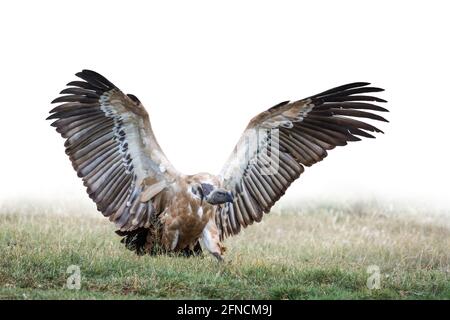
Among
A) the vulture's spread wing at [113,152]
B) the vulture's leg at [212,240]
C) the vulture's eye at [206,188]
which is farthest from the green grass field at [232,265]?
the vulture's eye at [206,188]

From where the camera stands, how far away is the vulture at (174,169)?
12.0 metres

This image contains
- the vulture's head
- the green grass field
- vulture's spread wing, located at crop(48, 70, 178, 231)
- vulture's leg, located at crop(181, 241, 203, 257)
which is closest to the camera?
the green grass field

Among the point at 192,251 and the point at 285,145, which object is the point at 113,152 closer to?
the point at 192,251

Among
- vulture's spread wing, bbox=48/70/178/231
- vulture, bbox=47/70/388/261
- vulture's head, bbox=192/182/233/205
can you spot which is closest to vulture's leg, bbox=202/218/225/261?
vulture, bbox=47/70/388/261

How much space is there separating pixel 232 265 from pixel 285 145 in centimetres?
202

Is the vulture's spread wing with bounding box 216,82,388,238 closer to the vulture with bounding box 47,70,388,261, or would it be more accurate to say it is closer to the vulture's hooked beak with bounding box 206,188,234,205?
the vulture with bounding box 47,70,388,261

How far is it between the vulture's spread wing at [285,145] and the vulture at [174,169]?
0.04 feet

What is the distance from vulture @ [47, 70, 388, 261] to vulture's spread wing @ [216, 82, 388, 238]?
1 cm

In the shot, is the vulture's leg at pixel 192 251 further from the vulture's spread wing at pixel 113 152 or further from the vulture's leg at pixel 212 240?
the vulture's spread wing at pixel 113 152

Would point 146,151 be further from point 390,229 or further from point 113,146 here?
point 390,229

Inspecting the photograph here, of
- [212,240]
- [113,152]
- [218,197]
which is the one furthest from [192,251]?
[113,152]

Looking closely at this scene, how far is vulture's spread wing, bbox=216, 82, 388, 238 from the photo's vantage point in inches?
492

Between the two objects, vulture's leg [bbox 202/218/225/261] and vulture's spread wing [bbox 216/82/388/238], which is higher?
vulture's spread wing [bbox 216/82/388/238]
